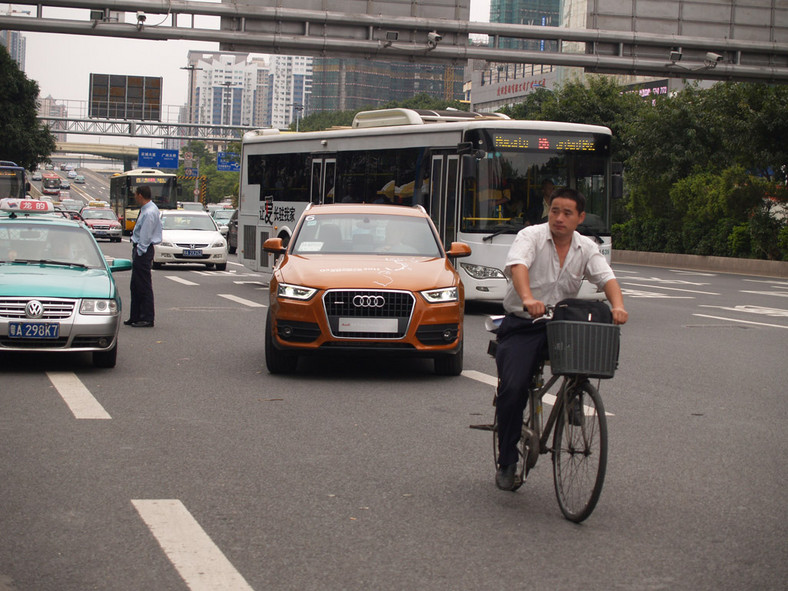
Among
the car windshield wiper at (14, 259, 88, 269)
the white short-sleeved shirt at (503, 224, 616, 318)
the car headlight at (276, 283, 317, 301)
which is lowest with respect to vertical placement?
the car headlight at (276, 283, 317, 301)

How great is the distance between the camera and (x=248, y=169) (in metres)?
25.2

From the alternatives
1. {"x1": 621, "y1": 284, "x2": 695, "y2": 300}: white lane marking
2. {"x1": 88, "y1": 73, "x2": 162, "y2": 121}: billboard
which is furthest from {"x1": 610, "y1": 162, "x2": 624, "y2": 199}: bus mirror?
{"x1": 88, "y1": 73, "x2": 162, "y2": 121}: billboard

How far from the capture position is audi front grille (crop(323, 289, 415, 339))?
1036cm

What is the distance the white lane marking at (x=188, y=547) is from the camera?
466cm

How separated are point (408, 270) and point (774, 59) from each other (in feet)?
79.3

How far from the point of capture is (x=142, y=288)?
49.4ft

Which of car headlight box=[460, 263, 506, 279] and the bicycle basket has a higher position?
the bicycle basket

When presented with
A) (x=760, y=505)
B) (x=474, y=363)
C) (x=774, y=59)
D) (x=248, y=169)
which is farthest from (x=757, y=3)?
(x=760, y=505)

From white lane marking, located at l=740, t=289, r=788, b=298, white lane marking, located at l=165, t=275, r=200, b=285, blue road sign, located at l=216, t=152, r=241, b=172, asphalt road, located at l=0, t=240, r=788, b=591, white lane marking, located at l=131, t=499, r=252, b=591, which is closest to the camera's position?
white lane marking, located at l=131, t=499, r=252, b=591

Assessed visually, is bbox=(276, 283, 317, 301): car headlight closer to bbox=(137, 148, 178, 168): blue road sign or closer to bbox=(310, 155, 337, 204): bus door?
bbox=(310, 155, 337, 204): bus door

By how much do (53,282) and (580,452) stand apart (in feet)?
20.8

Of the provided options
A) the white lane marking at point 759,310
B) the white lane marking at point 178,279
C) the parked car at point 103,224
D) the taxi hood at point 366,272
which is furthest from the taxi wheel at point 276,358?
the parked car at point 103,224

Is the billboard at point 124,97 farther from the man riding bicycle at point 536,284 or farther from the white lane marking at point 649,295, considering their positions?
the man riding bicycle at point 536,284

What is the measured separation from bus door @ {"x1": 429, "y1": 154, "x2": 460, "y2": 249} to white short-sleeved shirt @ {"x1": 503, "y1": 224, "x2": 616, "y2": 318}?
12.1 metres
